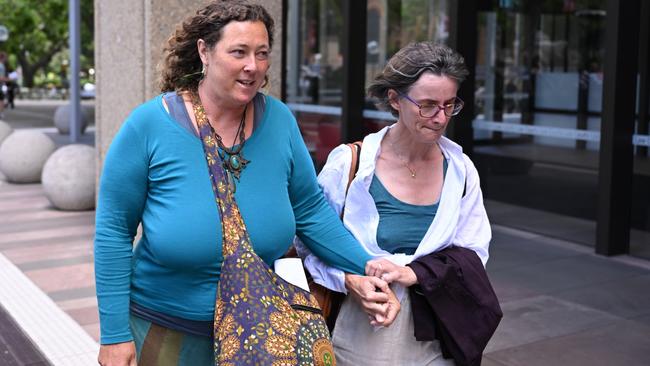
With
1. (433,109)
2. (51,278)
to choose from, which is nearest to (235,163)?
(433,109)

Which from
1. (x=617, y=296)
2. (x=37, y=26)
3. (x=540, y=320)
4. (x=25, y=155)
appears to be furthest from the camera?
(x=37, y=26)

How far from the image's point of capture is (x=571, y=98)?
10.2m

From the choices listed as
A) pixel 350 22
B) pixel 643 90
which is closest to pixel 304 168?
pixel 643 90

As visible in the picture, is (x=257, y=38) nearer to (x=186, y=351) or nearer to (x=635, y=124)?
(x=186, y=351)

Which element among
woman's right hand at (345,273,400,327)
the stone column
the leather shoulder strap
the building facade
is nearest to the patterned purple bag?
woman's right hand at (345,273,400,327)

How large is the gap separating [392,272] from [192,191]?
628mm

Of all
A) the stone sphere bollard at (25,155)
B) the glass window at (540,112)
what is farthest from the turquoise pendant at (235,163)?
the stone sphere bollard at (25,155)

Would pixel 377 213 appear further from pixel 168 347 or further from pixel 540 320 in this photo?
pixel 540 320

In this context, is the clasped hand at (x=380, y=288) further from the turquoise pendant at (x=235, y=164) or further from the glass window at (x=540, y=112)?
the glass window at (x=540, y=112)

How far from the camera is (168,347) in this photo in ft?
8.34

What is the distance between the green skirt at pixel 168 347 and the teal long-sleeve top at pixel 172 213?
70 millimetres

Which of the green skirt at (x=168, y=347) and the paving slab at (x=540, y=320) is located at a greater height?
the green skirt at (x=168, y=347)

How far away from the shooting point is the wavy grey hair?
260 cm

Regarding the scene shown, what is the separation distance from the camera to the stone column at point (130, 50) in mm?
6176
